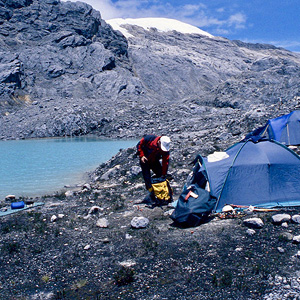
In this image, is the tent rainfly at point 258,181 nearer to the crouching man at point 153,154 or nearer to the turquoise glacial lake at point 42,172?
the crouching man at point 153,154

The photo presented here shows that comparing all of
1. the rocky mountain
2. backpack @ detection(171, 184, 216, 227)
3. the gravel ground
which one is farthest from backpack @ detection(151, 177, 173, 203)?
the rocky mountain

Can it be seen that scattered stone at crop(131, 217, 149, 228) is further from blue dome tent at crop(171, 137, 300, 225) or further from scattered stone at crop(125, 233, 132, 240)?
blue dome tent at crop(171, 137, 300, 225)

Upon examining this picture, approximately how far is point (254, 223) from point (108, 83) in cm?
5612

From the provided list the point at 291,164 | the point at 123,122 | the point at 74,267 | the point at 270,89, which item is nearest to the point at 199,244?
the point at 74,267

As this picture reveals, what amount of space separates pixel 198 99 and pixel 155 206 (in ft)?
142

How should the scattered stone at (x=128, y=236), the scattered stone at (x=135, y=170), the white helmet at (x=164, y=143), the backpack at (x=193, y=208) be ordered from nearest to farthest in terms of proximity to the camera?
the scattered stone at (x=128, y=236), the backpack at (x=193, y=208), the white helmet at (x=164, y=143), the scattered stone at (x=135, y=170)

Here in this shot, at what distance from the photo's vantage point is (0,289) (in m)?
4.63

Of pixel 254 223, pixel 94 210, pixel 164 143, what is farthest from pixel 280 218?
pixel 94 210

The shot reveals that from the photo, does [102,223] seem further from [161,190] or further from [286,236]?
[286,236]

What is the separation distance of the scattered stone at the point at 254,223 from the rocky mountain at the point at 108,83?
478 inches

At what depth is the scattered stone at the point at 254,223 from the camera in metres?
6.02

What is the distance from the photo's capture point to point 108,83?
5959cm

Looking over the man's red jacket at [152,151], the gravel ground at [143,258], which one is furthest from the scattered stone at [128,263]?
the man's red jacket at [152,151]

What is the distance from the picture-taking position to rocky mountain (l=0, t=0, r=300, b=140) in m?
38.6
